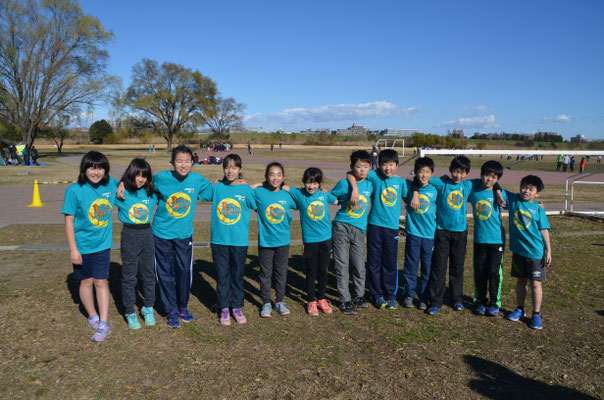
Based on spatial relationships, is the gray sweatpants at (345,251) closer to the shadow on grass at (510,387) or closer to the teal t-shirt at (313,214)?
the teal t-shirt at (313,214)

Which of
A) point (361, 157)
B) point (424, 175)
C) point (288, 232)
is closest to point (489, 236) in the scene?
point (424, 175)

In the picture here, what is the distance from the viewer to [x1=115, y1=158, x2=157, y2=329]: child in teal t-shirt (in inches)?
159

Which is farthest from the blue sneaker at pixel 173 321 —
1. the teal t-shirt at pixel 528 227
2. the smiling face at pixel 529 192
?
the smiling face at pixel 529 192

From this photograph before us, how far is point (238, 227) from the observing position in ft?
14.2

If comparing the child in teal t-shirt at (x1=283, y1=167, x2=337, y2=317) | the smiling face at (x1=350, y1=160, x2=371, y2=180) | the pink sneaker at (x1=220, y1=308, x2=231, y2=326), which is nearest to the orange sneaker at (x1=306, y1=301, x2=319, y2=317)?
the child in teal t-shirt at (x1=283, y1=167, x2=337, y2=317)

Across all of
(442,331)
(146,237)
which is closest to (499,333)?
(442,331)

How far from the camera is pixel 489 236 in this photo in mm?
4625

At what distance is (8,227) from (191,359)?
791 centimetres

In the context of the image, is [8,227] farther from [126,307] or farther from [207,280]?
[126,307]

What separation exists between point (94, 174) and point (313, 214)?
2128 mm

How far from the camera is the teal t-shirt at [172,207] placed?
423cm

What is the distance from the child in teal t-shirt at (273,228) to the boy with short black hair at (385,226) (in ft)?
2.71

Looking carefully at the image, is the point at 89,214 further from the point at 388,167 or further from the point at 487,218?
the point at 487,218

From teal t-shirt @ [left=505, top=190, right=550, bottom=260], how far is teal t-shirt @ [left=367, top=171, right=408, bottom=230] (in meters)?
1.18
